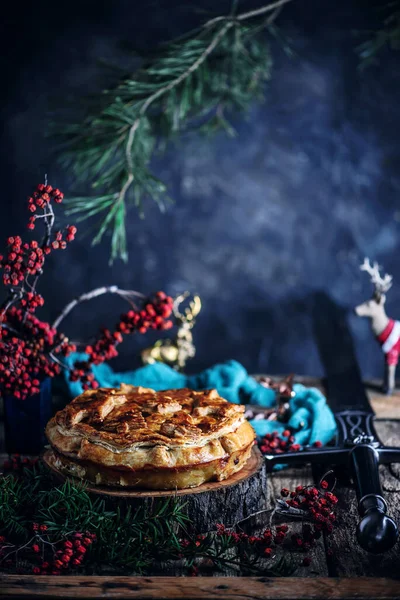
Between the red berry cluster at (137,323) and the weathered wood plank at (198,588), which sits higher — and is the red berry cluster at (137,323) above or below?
above

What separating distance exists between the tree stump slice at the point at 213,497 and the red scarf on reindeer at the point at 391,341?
984mm

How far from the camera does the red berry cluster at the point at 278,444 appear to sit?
188 centimetres

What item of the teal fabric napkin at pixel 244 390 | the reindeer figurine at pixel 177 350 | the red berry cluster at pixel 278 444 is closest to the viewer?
the red berry cluster at pixel 278 444

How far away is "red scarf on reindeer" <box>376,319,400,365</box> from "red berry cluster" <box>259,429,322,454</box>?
24.5 inches

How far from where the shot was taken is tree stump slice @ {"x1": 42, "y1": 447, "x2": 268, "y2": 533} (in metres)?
1.48

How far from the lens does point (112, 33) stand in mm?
2668

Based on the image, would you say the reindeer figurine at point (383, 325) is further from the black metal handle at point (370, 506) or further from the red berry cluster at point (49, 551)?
the red berry cluster at point (49, 551)

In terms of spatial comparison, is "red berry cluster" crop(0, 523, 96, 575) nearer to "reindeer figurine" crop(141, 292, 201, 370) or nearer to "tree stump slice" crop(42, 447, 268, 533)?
"tree stump slice" crop(42, 447, 268, 533)

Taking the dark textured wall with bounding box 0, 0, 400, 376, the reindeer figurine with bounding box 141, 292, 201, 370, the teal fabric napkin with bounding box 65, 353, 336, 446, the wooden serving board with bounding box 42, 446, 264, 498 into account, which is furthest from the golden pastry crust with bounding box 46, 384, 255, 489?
the dark textured wall with bounding box 0, 0, 400, 376

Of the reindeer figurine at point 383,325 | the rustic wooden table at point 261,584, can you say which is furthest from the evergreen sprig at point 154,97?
Result: the rustic wooden table at point 261,584

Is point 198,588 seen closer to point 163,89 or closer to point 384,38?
point 163,89

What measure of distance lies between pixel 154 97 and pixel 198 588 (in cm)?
159

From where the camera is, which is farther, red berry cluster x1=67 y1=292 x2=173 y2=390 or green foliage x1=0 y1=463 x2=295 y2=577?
red berry cluster x1=67 y1=292 x2=173 y2=390

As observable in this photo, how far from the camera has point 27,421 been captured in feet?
6.32
